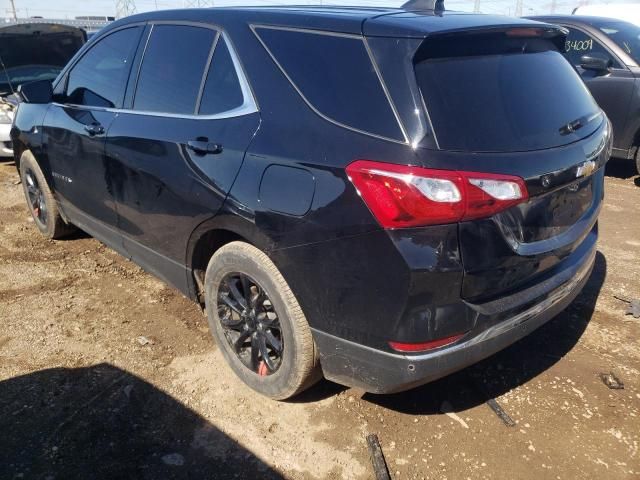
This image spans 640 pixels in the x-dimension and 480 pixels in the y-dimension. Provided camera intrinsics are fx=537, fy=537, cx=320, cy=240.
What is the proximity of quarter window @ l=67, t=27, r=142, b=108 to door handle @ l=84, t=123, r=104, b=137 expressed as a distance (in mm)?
146

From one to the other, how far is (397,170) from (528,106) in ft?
2.41

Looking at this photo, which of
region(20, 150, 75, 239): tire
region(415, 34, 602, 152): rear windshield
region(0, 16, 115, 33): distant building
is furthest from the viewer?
region(0, 16, 115, 33): distant building

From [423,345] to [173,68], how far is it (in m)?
2.03

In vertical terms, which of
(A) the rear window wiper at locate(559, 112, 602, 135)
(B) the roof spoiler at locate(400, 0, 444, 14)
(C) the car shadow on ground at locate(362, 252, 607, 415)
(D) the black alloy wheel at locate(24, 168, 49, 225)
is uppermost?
(B) the roof spoiler at locate(400, 0, 444, 14)

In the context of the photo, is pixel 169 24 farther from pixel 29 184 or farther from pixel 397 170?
pixel 29 184

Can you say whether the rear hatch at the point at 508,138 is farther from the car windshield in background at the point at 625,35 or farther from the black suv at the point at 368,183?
the car windshield in background at the point at 625,35

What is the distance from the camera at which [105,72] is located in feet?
11.7

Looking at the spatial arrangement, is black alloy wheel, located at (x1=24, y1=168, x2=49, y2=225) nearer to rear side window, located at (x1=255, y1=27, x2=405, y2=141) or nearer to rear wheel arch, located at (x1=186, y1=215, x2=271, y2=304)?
rear wheel arch, located at (x1=186, y1=215, x2=271, y2=304)

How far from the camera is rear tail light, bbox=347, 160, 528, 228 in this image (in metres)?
1.87

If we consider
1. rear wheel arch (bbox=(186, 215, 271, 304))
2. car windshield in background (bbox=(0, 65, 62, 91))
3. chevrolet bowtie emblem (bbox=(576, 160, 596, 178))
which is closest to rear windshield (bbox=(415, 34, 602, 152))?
chevrolet bowtie emblem (bbox=(576, 160, 596, 178))

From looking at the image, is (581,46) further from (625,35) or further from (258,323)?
(258,323)

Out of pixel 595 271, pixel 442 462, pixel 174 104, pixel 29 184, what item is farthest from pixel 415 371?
pixel 29 184

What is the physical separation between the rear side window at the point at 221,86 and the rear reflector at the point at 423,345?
1312 millimetres

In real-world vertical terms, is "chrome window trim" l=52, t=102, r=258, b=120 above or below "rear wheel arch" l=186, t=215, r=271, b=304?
above
